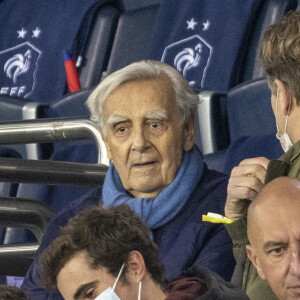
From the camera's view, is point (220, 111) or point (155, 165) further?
point (220, 111)

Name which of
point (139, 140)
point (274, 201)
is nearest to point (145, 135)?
point (139, 140)

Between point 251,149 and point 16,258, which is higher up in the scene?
point 251,149

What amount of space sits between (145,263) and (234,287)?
12 cm

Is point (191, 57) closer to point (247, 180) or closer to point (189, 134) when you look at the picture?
point (189, 134)

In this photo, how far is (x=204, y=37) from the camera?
2.64m

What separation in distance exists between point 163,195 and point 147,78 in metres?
0.22

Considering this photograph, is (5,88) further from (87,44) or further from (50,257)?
(50,257)

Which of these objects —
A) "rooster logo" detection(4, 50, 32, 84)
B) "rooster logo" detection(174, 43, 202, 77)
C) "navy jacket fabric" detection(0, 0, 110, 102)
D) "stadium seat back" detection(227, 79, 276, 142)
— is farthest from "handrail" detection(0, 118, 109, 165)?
"rooster logo" detection(4, 50, 32, 84)

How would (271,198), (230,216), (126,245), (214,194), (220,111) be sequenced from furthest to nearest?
(220,111), (214,194), (230,216), (126,245), (271,198)

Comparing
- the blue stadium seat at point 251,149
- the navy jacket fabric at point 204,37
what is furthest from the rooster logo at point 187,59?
the blue stadium seat at point 251,149

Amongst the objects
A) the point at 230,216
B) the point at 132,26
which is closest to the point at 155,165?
the point at 230,216

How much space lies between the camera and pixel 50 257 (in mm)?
1069

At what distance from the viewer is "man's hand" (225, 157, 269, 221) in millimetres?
1155

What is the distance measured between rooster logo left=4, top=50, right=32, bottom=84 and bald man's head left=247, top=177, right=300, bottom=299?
2.29 meters
